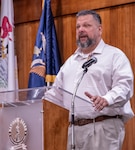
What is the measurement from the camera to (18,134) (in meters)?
2.30

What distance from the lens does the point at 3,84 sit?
4.30m

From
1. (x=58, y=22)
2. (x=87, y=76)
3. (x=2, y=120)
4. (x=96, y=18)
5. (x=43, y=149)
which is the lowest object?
(x=43, y=149)

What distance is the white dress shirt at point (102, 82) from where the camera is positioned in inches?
95.3

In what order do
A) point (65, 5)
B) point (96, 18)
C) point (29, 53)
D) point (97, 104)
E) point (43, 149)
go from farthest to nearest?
1. point (29, 53)
2. point (65, 5)
3. point (96, 18)
4. point (97, 104)
5. point (43, 149)

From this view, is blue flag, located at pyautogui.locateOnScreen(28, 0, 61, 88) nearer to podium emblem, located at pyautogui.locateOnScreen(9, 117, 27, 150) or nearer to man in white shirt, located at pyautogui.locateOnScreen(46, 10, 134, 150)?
man in white shirt, located at pyautogui.locateOnScreen(46, 10, 134, 150)

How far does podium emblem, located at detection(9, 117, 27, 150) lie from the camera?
7.49 ft

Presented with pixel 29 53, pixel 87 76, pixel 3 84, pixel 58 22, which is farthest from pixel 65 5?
pixel 87 76

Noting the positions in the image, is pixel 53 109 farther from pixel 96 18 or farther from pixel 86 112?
pixel 96 18

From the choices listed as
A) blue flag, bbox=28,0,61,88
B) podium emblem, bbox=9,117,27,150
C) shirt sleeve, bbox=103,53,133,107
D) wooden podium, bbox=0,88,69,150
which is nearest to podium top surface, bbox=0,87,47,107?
wooden podium, bbox=0,88,69,150

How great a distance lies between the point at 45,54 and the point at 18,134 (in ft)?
6.08

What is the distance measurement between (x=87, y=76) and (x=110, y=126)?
0.38m

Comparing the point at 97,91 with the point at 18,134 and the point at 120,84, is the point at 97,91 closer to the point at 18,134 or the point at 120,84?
the point at 120,84

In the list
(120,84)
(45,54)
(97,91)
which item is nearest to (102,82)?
(97,91)

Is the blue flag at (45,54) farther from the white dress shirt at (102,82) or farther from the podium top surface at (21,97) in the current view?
the podium top surface at (21,97)
